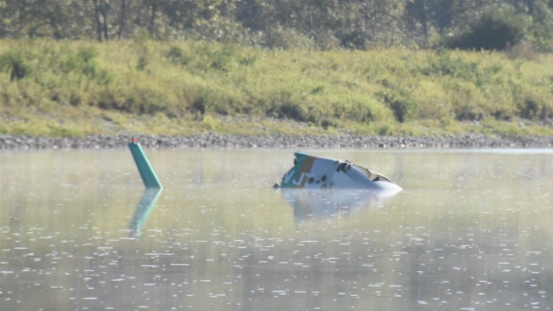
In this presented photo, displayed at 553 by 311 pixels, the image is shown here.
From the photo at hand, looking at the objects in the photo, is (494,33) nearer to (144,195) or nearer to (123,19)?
(123,19)

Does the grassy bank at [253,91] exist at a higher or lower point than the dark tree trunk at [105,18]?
lower

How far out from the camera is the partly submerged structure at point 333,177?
23.6 metres

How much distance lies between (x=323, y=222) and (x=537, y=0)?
56580 millimetres

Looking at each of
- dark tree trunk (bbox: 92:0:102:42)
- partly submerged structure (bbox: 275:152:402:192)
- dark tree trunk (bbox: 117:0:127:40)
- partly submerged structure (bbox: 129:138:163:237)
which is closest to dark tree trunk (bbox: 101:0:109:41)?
dark tree trunk (bbox: 92:0:102:42)

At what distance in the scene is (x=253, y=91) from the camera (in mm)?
44625

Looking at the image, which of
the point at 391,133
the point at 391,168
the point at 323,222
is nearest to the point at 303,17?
the point at 391,133

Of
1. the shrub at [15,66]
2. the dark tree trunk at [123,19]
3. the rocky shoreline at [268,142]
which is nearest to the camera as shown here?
the rocky shoreline at [268,142]

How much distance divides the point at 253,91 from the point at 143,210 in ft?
83.7

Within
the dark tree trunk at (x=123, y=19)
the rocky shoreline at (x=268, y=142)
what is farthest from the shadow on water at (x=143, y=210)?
the dark tree trunk at (x=123, y=19)

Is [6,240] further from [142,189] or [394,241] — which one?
[142,189]

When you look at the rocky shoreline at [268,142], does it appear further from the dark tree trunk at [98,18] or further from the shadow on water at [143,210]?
the dark tree trunk at [98,18]

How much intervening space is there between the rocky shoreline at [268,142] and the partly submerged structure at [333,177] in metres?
13.9

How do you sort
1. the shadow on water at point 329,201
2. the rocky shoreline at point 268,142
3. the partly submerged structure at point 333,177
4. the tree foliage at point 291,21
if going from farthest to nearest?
1. the tree foliage at point 291,21
2. the rocky shoreline at point 268,142
3. the partly submerged structure at point 333,177
4. the shadow on water at point 329,201

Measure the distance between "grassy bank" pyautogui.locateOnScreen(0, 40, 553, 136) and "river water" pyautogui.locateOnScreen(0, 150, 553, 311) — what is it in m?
13.3
